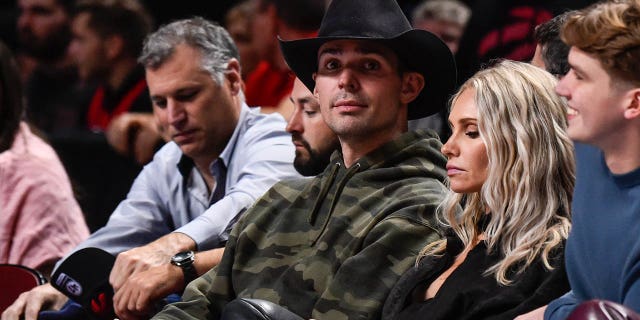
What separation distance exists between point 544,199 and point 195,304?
978 millimetres

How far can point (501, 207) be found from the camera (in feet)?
8.51

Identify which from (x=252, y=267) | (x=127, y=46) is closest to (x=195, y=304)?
(x=252, y=267)

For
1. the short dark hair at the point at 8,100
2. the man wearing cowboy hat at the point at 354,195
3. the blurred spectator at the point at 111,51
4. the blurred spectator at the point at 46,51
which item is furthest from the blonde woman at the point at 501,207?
the blurred spectator at the point at 46,51

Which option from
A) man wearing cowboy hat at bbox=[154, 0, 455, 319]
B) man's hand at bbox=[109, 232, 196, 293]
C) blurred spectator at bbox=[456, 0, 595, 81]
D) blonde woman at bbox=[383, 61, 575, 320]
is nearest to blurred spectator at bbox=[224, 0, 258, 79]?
blurred spectator at bbox=[456, 0, 595, 81]

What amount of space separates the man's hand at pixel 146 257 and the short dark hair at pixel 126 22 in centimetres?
238

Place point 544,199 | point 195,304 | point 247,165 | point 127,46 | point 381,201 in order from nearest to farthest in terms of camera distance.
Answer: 1. point 544,199
2. point 381,201
3. point 195,304
4. point 247,165
5. point 127,46

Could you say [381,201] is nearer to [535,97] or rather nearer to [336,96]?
[336,96]

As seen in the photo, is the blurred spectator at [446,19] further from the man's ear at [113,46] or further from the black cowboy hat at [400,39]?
the black cowboy hat at [400,39]

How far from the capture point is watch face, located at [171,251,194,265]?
3.33 metres

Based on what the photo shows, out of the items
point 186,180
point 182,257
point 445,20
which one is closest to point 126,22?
point 445,20

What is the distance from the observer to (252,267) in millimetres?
3109

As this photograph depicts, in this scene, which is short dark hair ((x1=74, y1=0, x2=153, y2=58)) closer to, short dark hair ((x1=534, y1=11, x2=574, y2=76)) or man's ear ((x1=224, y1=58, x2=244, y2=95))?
man's ear ((x1=224, y1=58, x2=244, y2=95))

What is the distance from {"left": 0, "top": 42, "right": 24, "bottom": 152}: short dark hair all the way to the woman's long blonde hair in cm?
204

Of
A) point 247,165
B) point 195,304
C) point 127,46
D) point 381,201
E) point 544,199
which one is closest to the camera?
point 544,199
